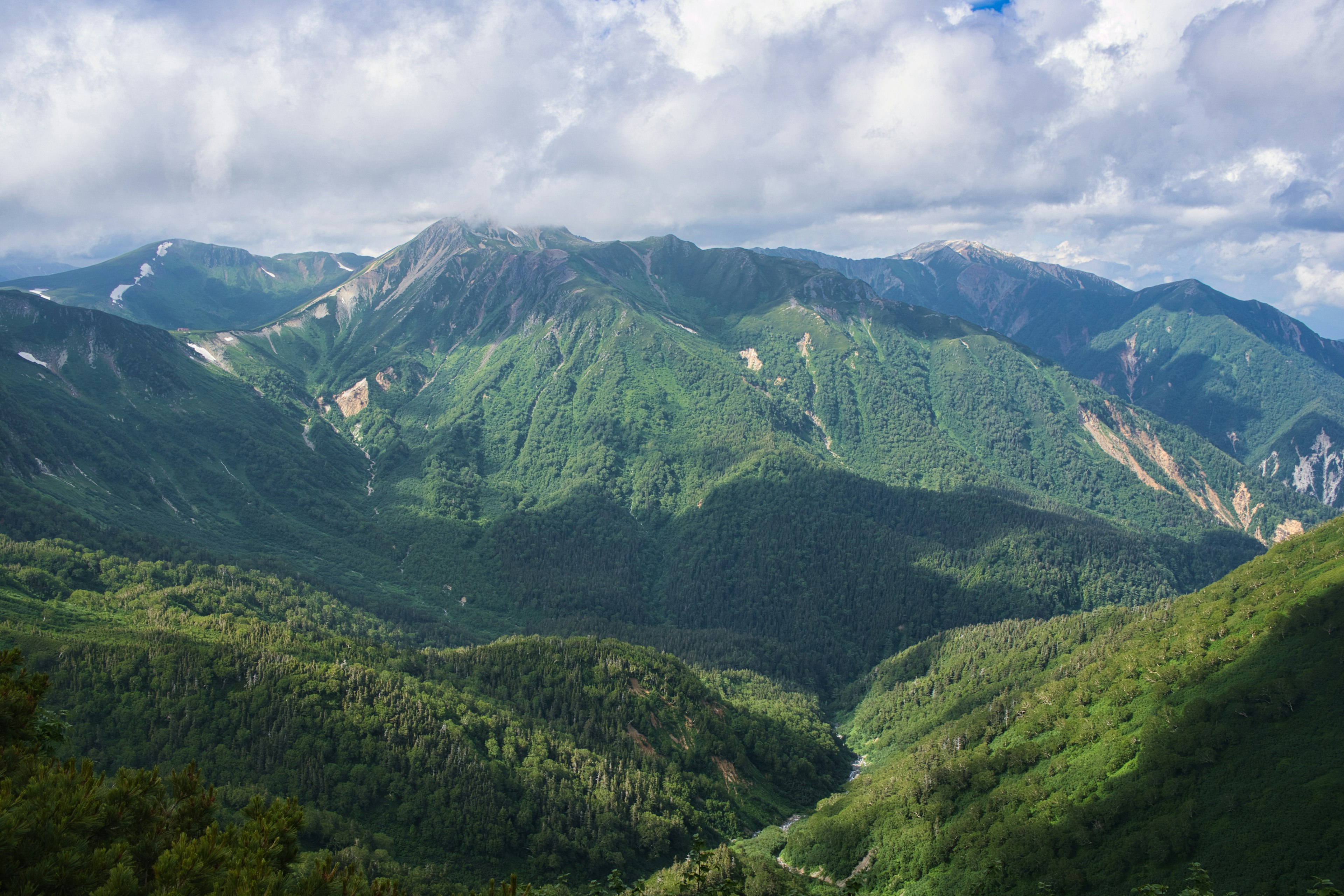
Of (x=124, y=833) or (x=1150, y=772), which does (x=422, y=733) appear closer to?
(x=1150, y=772)

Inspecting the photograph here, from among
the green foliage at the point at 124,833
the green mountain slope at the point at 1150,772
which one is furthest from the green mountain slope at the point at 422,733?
the green foliage at the point at 124,833

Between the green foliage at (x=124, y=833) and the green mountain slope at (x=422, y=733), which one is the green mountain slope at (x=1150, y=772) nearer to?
the green mountain slope at (x=422, y=733)

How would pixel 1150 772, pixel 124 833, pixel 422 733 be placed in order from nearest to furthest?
pixel 124 833, pixel 1150 772, pixel 422 733

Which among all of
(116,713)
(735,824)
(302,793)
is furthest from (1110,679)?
(116,713)

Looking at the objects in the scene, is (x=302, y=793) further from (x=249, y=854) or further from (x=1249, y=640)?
(x=1249, y=640)

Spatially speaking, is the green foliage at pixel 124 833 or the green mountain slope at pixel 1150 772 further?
the green mountain slope at pixel 1150 772

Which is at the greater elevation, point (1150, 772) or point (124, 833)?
point (124, 833)

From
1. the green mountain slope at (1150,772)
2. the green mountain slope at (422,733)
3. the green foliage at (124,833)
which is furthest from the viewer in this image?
the green mountain slope at (422,733)

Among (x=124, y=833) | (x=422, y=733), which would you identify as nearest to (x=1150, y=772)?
(x=422, y=733)
